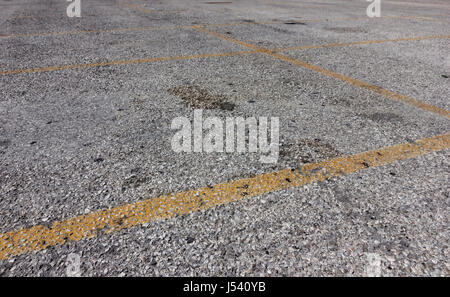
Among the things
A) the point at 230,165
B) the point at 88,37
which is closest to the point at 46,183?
the point at 230,165

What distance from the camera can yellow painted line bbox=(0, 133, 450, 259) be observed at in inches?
67.5

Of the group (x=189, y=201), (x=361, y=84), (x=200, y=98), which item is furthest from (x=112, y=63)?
(x=361, y=84)

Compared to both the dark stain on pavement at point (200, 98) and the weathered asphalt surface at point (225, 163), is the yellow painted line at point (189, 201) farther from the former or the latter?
the dark stain on pavement at point (200, 98)

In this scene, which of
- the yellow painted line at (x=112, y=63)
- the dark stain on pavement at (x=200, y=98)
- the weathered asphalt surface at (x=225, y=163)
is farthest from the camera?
the yellow painted line at (x=112, y=63)

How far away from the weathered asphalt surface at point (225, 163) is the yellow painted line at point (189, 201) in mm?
58

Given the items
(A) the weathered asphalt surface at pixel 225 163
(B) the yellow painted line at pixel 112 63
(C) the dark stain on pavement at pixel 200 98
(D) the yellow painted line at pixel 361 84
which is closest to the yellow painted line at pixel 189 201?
(A) the weathered asphalt surface at pixel 225 163

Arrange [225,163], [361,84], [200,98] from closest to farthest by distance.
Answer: [225,163] < [200,98] < [361,84]

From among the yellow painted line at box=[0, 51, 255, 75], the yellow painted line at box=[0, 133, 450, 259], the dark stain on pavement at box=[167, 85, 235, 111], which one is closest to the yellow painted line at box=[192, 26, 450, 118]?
the yellow painted line at box=[0, 51, 255, 75]

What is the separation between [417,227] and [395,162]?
0.72m

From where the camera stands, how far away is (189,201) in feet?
6.55

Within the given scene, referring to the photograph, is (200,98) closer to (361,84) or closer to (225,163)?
(225,163)

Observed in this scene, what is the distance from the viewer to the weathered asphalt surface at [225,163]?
163 centimetres

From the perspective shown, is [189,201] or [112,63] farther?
[112,63]

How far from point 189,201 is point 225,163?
0.51 m
